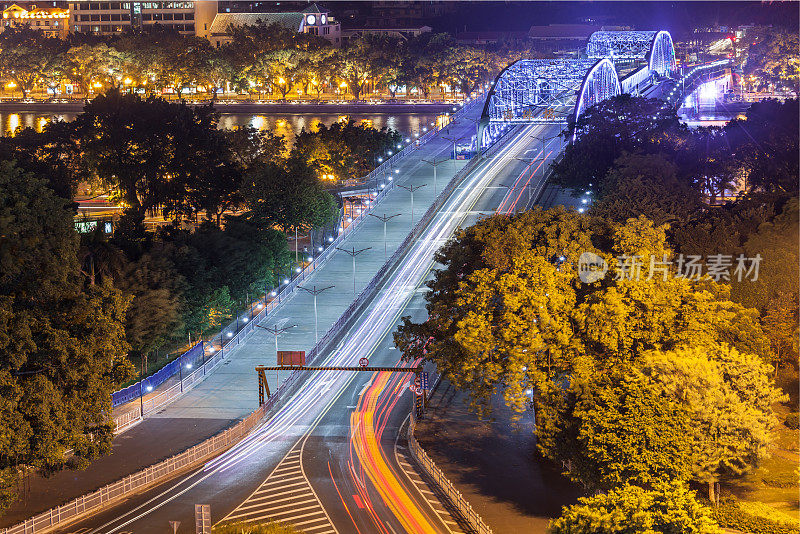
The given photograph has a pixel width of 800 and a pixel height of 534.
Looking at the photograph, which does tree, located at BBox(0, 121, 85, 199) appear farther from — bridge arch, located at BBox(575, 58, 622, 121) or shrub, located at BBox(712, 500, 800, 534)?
shrub, located at BBox(712, 500, 800, 534)

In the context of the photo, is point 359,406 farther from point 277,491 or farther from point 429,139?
point 429,139

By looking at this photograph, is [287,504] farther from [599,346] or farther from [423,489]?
[599,346]

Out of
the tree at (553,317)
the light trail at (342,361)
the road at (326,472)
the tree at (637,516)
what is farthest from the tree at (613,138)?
the tree at (637,516)

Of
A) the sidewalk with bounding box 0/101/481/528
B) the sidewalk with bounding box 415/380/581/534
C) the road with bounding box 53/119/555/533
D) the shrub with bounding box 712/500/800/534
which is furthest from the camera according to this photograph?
the sidewalk with bounding box 0/101/481/528

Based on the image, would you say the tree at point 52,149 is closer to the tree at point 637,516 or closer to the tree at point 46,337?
the tree at point 46,337

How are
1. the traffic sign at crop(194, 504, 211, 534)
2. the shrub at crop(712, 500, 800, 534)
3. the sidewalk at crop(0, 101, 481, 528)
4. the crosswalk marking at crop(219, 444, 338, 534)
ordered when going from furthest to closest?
the sidewalk at crop(0, 101, 481, 528) < the crosswalk marking at crop(219, 444, 338, 534) < the shrub at crop(712, 500, 800, 534) < the traffic sign at crop(194, 504, 211, 534)

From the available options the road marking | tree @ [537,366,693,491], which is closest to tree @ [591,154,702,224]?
the road marking
